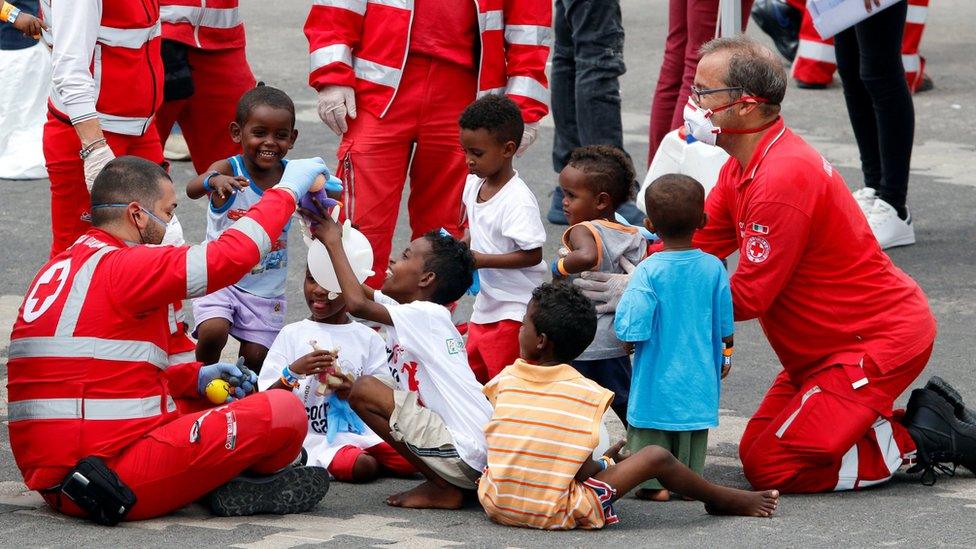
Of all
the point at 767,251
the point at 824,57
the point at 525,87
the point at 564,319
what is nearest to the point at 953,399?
the point at 767,251

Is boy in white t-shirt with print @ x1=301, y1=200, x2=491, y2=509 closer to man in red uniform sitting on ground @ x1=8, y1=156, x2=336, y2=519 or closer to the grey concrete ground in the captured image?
the grey concrete ground

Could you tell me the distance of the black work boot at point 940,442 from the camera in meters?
4.87

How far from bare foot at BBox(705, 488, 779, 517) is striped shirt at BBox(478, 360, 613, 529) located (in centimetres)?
37

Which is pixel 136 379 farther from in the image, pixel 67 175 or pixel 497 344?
pixel 497 344

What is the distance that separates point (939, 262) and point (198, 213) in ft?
12.9

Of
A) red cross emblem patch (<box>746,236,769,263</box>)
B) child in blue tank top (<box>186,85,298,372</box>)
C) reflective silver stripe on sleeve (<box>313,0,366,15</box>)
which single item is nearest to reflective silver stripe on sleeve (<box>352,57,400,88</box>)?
reflective silver stripe on sleeve (<box>313,0,366,15</box>)

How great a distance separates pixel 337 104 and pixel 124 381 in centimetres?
184

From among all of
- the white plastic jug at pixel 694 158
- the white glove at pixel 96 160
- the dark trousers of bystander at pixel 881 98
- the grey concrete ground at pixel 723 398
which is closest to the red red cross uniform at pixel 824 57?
the grey concrete ground at pixel 723 398

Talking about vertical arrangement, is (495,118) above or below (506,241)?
above

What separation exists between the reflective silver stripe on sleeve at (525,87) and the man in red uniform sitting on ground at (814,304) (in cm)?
110

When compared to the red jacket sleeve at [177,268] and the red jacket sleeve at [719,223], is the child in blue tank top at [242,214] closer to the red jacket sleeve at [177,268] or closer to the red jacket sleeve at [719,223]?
the red jacket sleeve at [177,268]

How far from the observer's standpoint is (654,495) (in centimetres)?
473

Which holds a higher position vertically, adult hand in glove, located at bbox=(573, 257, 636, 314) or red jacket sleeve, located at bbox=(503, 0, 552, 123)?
red jacket sleeve, located at bbox=(503, 0, 552, 123)

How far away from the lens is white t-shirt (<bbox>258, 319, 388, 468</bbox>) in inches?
197
